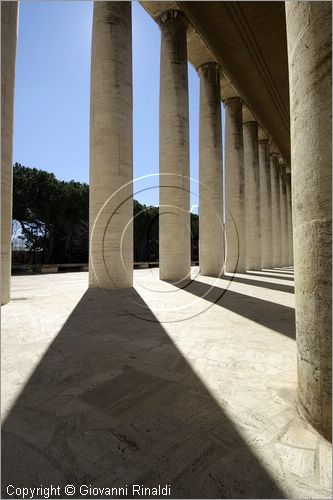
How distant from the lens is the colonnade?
2.79 meters

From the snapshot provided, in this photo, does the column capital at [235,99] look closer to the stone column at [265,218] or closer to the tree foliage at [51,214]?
the stone column at [265,218]

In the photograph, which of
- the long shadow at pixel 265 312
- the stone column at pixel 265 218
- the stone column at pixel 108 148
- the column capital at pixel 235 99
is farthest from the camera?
the stone column at pixel 265 218

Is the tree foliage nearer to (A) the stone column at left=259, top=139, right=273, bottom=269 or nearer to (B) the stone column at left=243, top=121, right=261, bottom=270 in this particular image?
(B) the stone column at left=243, top=121, right=261, bottom=270

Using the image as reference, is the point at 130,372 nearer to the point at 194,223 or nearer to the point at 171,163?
the point at 171,163

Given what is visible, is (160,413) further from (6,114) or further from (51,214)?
(51,214)

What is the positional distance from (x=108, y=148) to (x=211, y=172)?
12.4 meters

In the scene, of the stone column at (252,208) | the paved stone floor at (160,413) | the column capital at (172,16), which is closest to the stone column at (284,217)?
the stone column at (252,208)

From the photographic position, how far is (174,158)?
19.5m

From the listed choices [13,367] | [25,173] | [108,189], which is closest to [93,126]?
[108,189]

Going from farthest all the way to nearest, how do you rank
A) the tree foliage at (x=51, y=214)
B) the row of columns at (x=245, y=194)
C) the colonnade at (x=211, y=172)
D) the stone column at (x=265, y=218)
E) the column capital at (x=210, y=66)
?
the tree foliage at (x=51, y=214), the stone column at (x=265, y=218), the row of columns at (x=245, y=194), the column capital at (x=210, y=66), the colonnade at (x=211, y=172)

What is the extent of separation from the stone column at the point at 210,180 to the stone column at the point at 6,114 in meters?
16.9

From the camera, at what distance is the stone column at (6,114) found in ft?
30.3

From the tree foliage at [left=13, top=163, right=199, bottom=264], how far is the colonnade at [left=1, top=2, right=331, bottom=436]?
47.4 ft

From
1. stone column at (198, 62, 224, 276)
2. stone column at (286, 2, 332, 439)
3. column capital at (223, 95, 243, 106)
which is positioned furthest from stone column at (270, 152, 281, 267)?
stone column at (286, 2, 332, 439)
